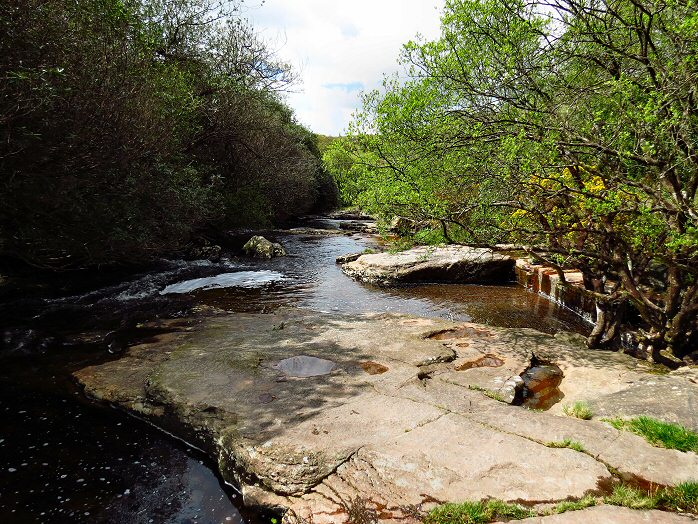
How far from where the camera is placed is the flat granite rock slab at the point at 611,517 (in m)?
3.76

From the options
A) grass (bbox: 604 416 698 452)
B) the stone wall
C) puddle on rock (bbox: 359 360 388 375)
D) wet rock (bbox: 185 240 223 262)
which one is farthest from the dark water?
wet rock (bbox: 185 240 223 262)

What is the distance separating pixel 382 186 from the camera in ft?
36.8

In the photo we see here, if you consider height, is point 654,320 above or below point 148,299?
above

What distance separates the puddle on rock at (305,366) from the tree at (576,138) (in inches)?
166

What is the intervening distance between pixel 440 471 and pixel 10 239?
1249 cm

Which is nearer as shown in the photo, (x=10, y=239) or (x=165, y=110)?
(x=10, y=239)

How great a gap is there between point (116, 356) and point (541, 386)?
8.60 metres

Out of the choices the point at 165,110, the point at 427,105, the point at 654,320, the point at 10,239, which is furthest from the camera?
the point at 165,110

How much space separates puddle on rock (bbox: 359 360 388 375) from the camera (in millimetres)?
7448

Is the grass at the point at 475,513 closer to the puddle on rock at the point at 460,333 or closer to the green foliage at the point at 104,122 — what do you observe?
the puddle on rock at the point at 460,333

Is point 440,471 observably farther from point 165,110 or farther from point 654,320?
point 165,110

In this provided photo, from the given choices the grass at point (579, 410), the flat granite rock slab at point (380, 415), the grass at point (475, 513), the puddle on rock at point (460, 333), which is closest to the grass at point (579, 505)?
the grass at point (475, 513)

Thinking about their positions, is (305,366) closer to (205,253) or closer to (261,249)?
(261,249)

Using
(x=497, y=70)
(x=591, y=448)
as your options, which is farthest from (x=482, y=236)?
(x=591, y=448)
